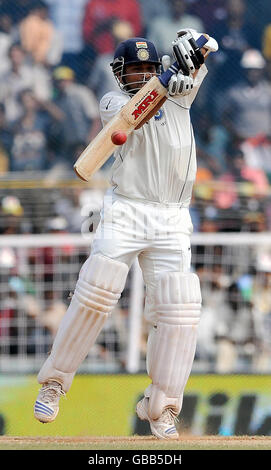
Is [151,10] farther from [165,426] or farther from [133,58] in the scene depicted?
[165,426]

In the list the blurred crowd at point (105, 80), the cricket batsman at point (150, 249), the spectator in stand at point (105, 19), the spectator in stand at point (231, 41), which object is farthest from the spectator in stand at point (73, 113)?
the cricket batsman at point (150, 249)

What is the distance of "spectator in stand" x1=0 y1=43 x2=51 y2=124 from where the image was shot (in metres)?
7.57

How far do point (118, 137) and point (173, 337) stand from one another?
32.6 inches

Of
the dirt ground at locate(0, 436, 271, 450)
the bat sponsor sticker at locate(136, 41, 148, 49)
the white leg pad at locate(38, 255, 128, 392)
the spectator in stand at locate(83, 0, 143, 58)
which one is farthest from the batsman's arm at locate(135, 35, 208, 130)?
the spectator in stand at locate(83, 0, 143, 58)

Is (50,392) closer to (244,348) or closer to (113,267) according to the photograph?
(113,267)

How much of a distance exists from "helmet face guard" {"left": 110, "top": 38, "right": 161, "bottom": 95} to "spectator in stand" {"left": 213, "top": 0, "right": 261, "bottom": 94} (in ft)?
12.6

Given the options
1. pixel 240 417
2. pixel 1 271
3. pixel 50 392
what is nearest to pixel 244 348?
pixel 240 417

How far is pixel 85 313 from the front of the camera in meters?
4.01

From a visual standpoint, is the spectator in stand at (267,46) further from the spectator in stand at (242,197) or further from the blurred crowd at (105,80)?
the spectator in stand at (242,197)

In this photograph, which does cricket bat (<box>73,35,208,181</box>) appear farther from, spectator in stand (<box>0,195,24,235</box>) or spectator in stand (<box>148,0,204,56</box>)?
spectator in stand (<box>148,0,204,56</box>)

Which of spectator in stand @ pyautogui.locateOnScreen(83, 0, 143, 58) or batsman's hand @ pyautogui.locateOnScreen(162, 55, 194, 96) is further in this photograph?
spectator in stand @ pyautogui.locateOnScreen(83, 0, 143, 58)

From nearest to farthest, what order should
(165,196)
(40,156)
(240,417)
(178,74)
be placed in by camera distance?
(178,74) → (165,196) → (240,417) → (40,156)

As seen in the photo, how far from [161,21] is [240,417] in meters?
3.40

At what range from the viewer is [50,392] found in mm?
4113
